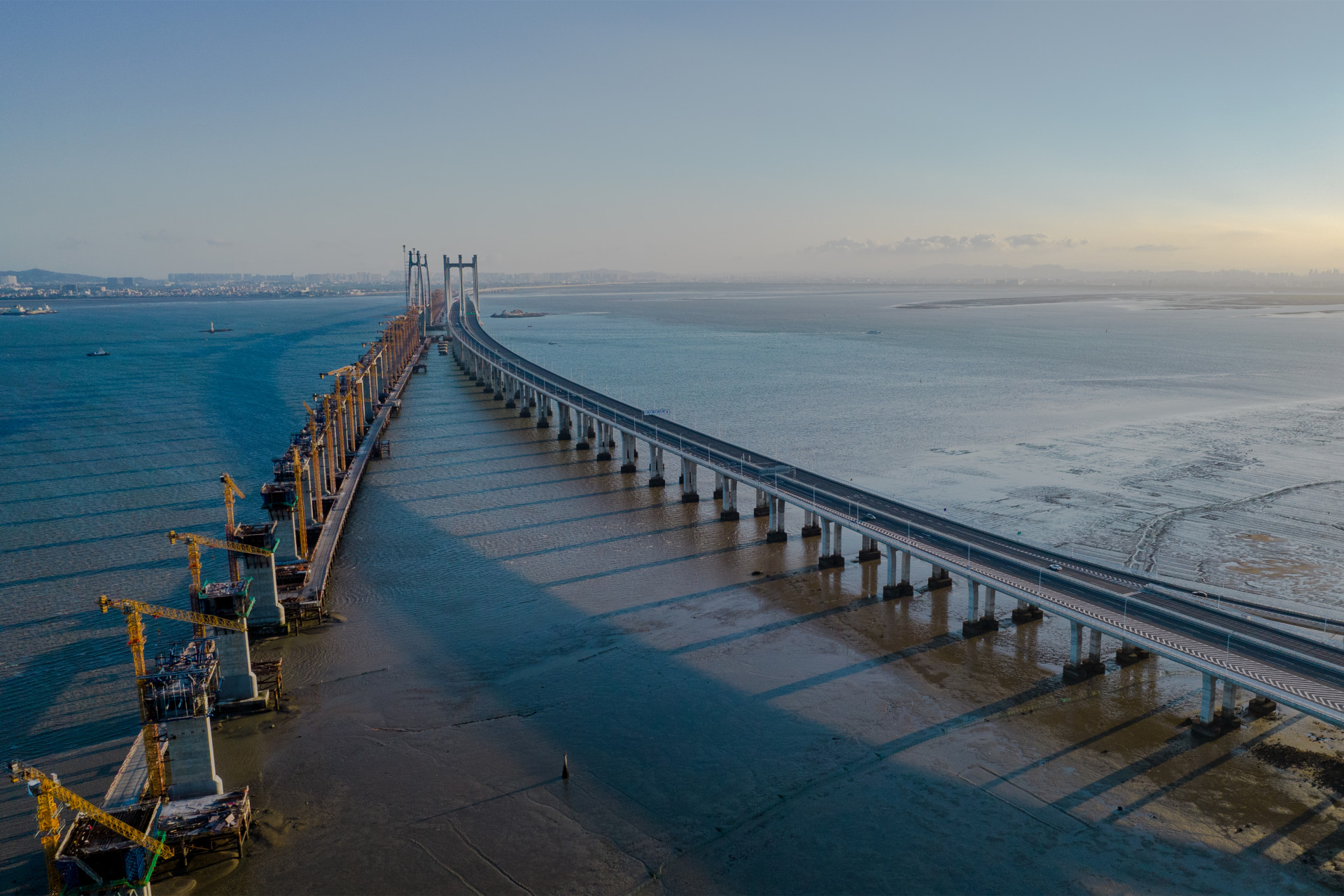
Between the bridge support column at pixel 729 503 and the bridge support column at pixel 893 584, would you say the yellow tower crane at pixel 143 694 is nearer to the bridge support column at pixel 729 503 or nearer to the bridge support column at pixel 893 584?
the bridge support column at pixel 893 584

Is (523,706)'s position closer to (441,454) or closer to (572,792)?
(572,792)

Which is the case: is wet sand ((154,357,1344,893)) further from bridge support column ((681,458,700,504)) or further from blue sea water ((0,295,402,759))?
bridge support column ((681,458,700,504))

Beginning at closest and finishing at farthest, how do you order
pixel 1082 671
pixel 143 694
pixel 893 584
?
pixel 143 694, pixel 1082 671, pixel 893 584

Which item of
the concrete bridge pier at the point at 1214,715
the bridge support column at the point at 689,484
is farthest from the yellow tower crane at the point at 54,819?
the bridge support column at the point at 689,484

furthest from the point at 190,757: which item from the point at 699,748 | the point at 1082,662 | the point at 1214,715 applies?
the point at 1214,715

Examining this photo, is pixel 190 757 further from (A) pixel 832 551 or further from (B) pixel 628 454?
(B) pixel 628 454

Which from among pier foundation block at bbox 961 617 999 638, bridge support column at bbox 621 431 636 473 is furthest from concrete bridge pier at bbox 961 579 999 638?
bridge support column at bbox 621 431 636 473
